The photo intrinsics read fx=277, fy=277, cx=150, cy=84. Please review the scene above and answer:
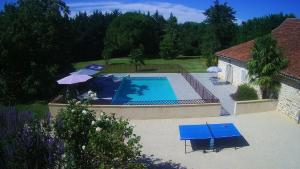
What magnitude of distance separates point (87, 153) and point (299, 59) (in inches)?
687

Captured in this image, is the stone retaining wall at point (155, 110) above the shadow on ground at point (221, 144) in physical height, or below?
above

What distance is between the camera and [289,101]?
18344 mm

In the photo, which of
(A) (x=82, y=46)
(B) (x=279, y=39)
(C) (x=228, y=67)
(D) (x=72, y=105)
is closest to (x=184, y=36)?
(A) (x=82, y=46)

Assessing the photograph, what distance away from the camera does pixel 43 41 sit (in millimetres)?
23250

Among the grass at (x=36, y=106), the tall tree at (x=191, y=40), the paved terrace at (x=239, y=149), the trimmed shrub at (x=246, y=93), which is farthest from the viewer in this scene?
the tall tree at (x=191, y=40)

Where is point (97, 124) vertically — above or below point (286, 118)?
above

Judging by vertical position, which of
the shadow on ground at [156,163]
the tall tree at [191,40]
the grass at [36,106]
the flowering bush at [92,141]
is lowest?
the shadow on ground at [156,163]

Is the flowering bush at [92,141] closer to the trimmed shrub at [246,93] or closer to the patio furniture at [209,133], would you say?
the patio furniture at [209,133]

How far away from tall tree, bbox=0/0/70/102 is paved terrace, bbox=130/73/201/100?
11.2 m

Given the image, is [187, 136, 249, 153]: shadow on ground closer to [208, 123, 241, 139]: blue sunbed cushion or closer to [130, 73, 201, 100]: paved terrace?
[208, 123, 241, 139]: blue sunbed cushion

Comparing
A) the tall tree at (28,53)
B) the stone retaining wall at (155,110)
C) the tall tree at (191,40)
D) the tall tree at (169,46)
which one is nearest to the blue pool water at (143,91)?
the stone retaining wall at (155,110)

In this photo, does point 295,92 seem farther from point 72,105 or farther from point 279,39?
point 72,105

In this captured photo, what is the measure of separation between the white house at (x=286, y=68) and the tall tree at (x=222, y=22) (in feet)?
89.1

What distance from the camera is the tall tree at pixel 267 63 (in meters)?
19.4
